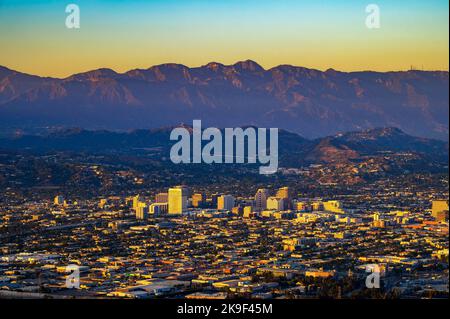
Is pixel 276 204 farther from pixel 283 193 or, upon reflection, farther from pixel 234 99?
pixel 234 99

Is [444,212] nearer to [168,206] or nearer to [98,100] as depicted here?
[168,206]

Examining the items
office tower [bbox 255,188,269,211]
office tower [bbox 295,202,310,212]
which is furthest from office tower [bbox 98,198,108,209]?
office tower [bbox 295,202,310,212]

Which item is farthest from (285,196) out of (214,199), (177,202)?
(177,202)

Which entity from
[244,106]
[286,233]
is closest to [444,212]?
[286,233]

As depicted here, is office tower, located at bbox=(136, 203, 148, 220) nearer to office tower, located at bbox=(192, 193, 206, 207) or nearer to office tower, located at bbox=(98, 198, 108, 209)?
office tower, located at bbox=(98, 198, 108, 209)

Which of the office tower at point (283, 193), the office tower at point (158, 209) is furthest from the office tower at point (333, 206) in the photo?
the office tower at point (158, 209)
